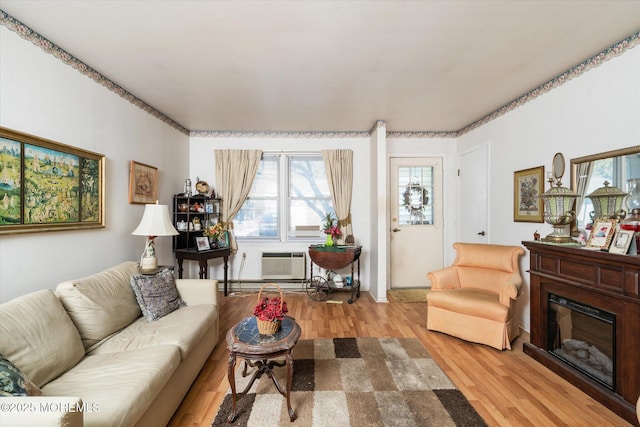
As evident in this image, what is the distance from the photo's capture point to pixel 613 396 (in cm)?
162

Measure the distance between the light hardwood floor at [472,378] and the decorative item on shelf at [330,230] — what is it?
0.94m

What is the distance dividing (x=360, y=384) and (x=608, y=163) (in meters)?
2.41

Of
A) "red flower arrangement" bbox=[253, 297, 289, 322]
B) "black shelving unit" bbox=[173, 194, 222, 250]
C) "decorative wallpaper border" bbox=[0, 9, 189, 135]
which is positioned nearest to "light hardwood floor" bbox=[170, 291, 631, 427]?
"red flower arrangement" bbox=[253, 297, 289, 322]

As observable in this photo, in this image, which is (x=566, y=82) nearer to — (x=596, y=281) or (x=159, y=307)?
(x=596, y=281)

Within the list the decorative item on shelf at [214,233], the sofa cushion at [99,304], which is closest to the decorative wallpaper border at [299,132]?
the decorative item on shelf at [214,233]

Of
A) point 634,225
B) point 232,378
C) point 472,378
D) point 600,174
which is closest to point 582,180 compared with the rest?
point 600,174

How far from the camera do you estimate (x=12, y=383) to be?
969 millimetres

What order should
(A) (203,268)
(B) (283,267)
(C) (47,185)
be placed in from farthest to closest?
(B) (283,267) → (A) (203,268) → (C) (47,185)

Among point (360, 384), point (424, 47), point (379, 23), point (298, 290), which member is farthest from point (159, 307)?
point (424, 47)

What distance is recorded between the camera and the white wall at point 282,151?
3.99 metres

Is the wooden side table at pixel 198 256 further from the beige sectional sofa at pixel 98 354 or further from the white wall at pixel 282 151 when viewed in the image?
the beige sectional sofa at pixel 98 354

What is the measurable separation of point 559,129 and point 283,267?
11.2 ft

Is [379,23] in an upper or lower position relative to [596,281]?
upper

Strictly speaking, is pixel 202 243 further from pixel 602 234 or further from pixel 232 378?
pixel 602 234
